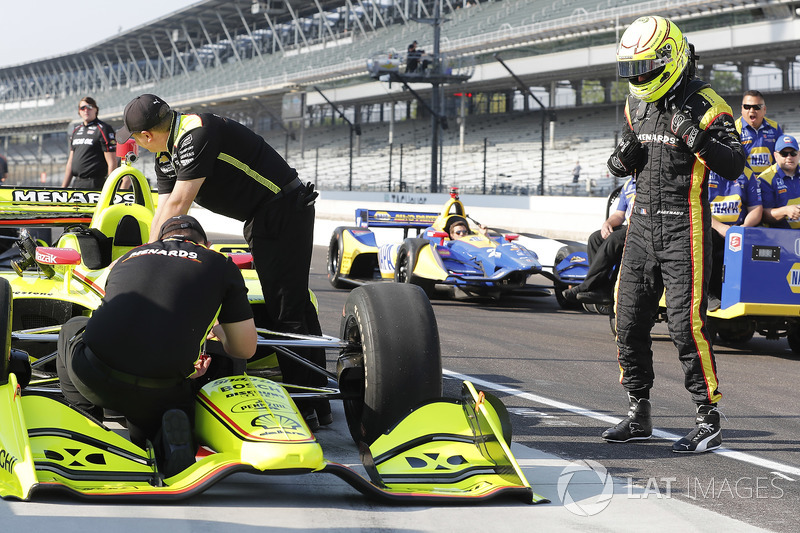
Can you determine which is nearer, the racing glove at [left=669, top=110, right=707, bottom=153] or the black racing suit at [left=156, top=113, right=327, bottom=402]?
the racing glove at [left=669, top=110, right=707, bottom=153]

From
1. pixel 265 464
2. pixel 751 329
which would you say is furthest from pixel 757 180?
pixel 265 464

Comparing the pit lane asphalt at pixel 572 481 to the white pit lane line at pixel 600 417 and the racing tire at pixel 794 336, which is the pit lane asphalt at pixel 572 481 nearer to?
the white pit lane line at pixel 600 417

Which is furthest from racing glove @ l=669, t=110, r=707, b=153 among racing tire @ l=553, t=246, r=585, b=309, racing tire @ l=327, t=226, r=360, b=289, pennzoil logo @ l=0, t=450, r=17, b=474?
racing tire @ l=327, t=226, r=360, b=289

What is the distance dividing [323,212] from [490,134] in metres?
14.8

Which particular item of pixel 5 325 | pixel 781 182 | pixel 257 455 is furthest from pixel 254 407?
pixel 781 182

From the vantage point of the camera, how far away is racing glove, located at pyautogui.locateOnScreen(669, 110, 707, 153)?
15.9ft

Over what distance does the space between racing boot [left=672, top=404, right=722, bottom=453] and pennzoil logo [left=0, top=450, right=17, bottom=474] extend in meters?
2.95

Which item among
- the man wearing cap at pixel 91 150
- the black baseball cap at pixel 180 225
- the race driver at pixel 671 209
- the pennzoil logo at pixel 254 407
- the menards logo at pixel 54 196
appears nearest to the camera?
the pennzoil logo at pixel 254 407

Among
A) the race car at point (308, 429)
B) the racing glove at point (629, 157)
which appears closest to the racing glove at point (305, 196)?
the race car at point (308, 429)

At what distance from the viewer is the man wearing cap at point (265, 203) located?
5004mm

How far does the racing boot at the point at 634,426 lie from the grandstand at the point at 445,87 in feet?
80.1

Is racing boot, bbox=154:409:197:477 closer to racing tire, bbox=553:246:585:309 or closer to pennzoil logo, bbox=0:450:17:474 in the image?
pennzoil logo, bbox=0:450:17:474

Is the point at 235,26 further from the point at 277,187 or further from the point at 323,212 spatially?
the point at 277,187

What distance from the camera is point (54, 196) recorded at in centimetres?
731
